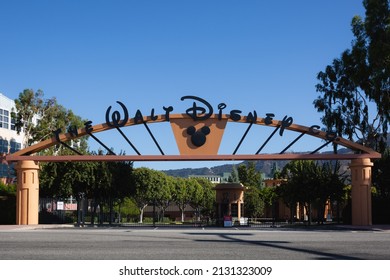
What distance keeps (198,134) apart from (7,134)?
141 feet

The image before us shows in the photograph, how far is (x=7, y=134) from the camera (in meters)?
73.0

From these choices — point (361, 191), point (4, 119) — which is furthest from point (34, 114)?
point (361, 191)

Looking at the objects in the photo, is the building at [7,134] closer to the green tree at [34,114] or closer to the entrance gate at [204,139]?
the green tree at [34,114]

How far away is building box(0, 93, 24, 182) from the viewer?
71.4 metres

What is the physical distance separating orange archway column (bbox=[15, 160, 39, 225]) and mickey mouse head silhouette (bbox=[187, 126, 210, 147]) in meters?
9.96

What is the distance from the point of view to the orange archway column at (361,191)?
121ft

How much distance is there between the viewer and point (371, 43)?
133ft

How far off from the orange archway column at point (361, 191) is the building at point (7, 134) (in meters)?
44.6

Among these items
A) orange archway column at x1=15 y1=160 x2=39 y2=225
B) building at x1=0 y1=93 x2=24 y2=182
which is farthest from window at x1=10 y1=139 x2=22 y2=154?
orange archway column at x1=15 y1=160 x2=39 y2=225

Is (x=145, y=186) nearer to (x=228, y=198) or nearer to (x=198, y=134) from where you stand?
(x=228, y=198)

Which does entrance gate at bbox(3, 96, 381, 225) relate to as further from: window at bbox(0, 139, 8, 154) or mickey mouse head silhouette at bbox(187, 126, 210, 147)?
window at bbox(0, 139, 8, 154)

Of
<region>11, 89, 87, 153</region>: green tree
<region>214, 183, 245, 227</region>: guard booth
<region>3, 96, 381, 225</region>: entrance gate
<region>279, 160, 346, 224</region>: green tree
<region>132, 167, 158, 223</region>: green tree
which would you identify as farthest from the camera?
<region>132, 167, 158, 223</region>: green tree

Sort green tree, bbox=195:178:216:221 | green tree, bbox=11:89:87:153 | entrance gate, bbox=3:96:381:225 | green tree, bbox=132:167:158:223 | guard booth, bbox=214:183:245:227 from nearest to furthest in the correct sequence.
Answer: entrance gate, bbox=3:96:381:225 < guard booth, bbox=214:183:245:227 < green tree, bbox=11:89:87:153 < green tree, bbox=132:167:158:223 < green tree, bbox=195:178:216:221
